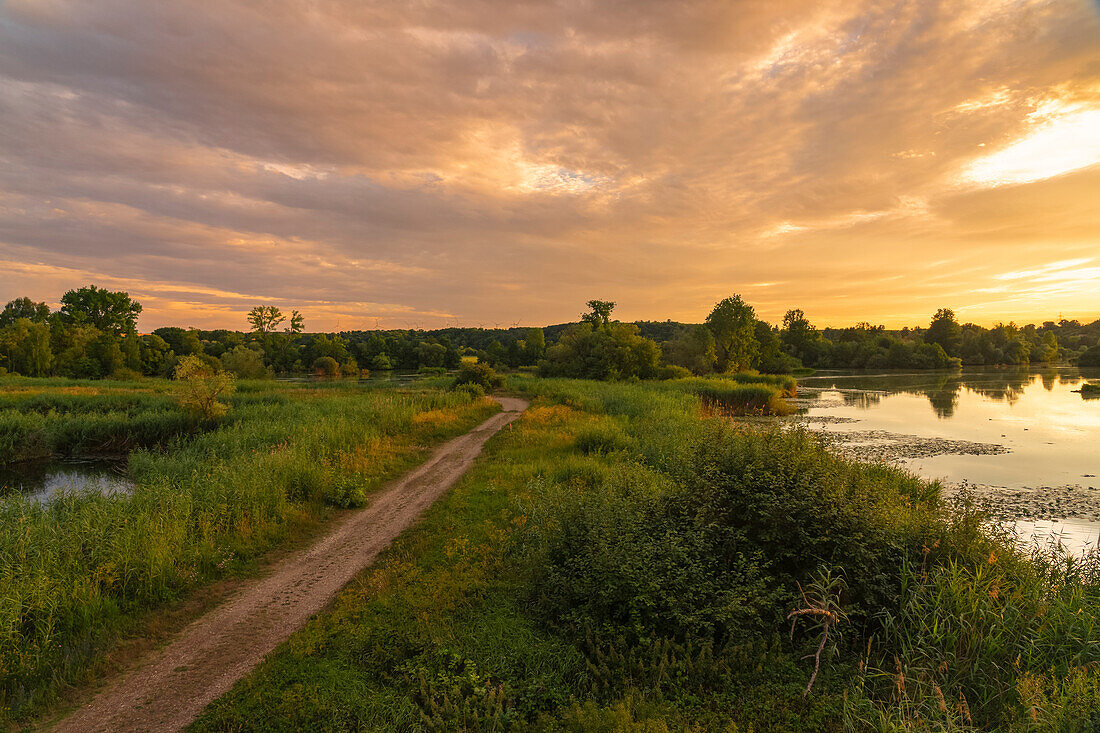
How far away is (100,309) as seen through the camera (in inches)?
2933

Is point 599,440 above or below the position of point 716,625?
above

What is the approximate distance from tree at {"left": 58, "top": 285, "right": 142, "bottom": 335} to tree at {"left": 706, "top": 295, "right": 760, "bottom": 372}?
8986 cm

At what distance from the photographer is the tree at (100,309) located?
239ft

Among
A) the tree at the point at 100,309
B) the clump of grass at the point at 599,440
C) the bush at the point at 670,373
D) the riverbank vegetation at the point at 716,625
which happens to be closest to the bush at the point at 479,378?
the clump of grass at the point at 599,440

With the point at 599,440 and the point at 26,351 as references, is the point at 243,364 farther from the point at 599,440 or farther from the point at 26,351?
the point at 599,440

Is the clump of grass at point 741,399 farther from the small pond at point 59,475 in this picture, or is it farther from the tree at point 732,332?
the small pond at point 59,475

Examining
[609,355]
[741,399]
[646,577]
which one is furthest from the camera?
[609,355]

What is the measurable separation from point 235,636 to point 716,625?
587 centimetres

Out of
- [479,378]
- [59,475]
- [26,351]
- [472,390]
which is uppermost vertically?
[26,351]

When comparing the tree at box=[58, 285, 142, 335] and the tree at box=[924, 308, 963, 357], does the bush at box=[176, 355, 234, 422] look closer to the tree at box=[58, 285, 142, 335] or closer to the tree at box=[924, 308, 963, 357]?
the tree at box=[58, 285, 142, 335]

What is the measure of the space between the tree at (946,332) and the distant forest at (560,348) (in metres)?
0.19

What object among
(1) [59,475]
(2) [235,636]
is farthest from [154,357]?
(2) [235,636]

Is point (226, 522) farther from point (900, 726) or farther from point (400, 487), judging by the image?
point (900, 726)

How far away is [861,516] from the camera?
615 cm
